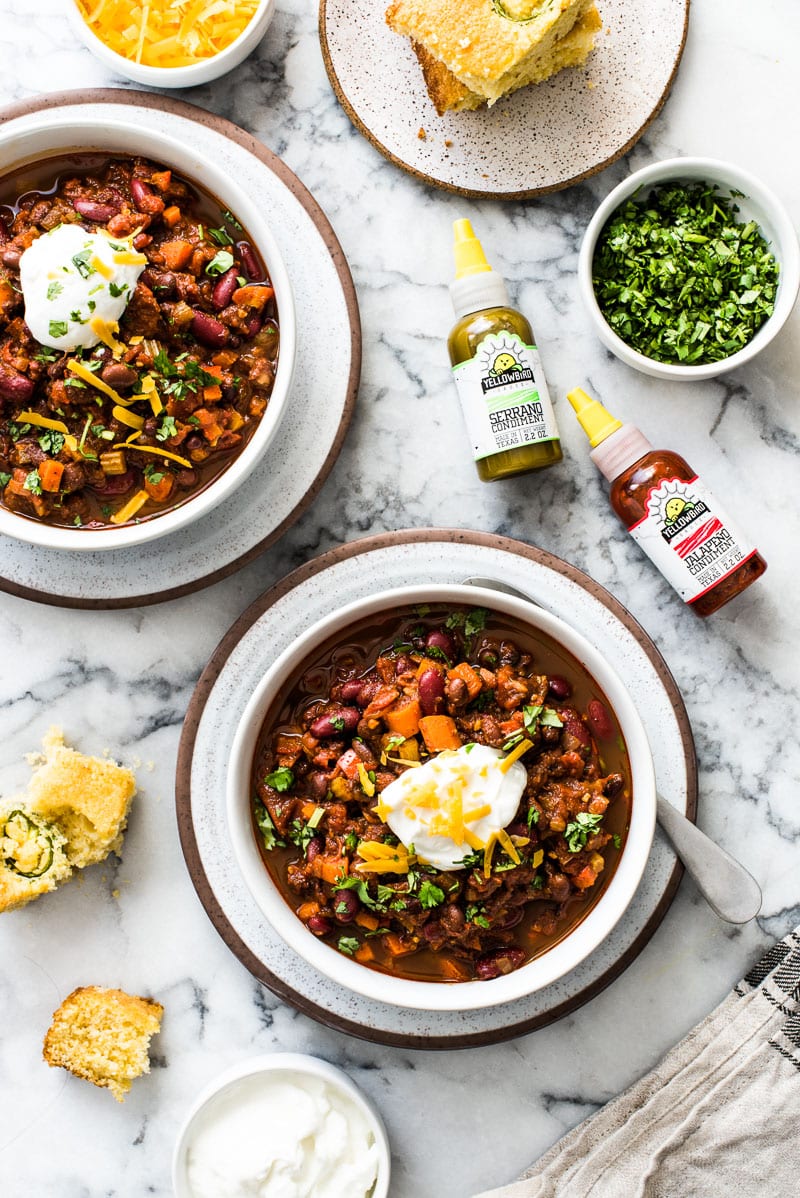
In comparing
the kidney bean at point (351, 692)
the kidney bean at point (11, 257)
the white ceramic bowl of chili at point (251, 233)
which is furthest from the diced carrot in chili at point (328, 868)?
the kidney bean at point (11, 257)

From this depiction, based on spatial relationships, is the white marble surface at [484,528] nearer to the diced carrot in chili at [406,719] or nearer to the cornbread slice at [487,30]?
the cornbread slice at [487,30]

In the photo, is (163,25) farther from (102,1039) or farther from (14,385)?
(102,1039)

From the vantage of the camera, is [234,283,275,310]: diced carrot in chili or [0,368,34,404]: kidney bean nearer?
[0,368,34,404]: kidney bean

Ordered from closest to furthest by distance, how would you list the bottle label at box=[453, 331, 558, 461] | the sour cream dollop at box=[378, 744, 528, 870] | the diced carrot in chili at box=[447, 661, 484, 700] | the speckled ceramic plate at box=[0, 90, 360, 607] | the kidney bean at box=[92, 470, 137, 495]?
the sour cream dollop at box=[378, 744, 528, 870] → the diced carrot in chili at box=[447, 661, 484, 700] → the kidney bean at box=[92, 470, 137, 495] → the bottle label at box=[453, 331, 558, 461] → the speckled ceramic plate at box=[0, 90, 360, 607]

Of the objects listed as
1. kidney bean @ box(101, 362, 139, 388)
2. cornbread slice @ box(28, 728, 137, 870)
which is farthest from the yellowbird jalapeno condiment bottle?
cornbread slice @ box(28, 728, 137, 870)

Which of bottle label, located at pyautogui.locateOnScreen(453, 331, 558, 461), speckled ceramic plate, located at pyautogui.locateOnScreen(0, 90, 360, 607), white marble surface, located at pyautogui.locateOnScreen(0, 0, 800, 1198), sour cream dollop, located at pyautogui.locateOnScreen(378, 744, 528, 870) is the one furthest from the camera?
white marble surface, located at pyautogui.locateOnScreen(0, 0, 800, 1198)

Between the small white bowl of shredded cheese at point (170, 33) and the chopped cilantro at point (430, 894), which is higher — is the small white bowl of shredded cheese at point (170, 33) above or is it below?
above

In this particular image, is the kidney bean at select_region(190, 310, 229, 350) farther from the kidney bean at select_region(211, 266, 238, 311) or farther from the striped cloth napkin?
the striped cloth napkin
